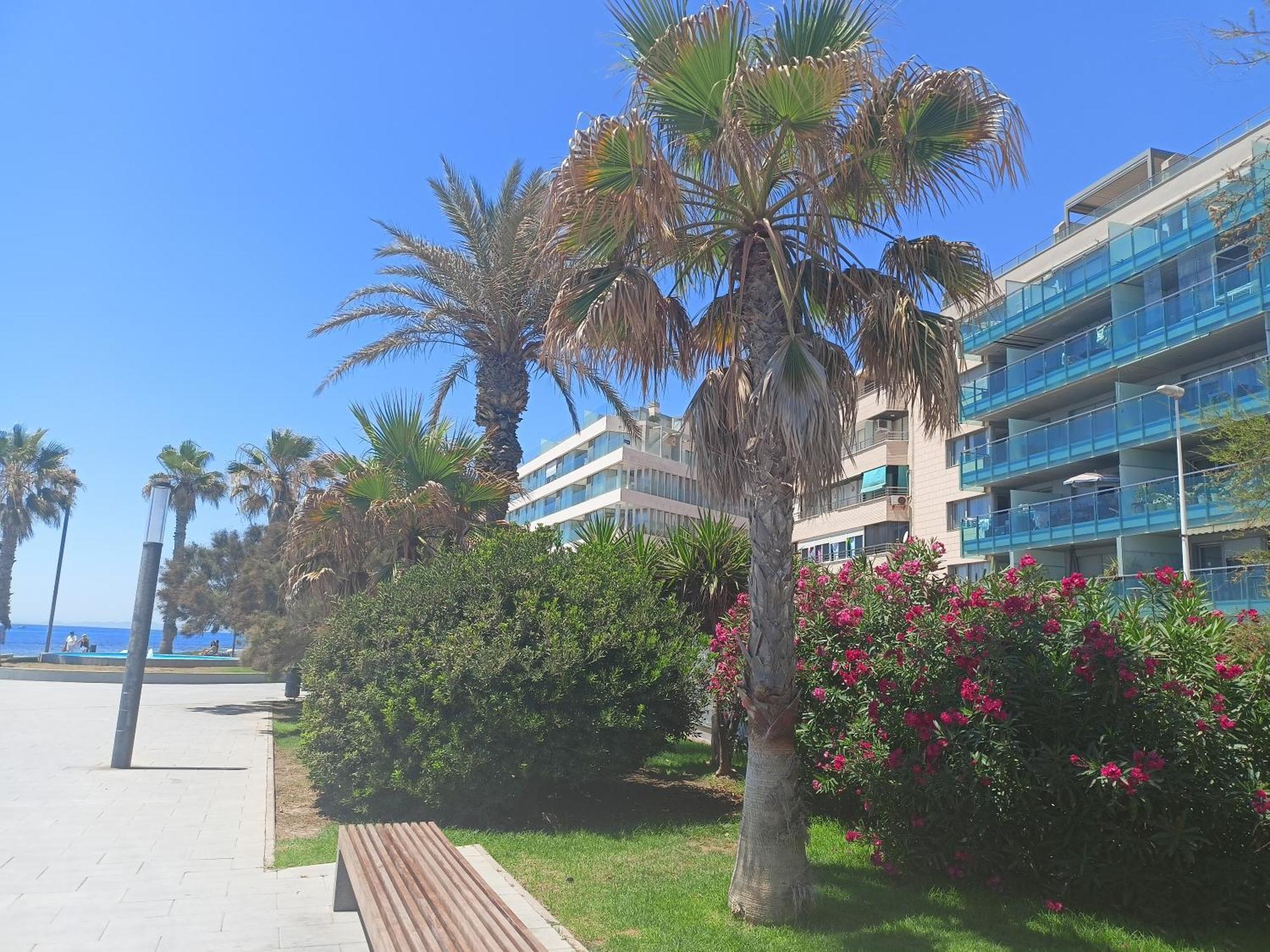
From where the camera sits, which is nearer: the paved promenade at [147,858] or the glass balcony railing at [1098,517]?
the paved promenade at [147,858]

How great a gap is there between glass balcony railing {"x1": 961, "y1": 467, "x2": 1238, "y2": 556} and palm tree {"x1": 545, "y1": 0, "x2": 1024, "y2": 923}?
1876 cm

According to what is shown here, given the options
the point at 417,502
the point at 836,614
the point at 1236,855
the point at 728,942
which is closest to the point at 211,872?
the point at 728,942

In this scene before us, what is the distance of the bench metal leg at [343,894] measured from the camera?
639cm

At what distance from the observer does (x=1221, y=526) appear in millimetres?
25094

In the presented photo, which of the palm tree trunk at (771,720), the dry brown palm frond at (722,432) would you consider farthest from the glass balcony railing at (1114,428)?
the palm tree trunk at (771,720)

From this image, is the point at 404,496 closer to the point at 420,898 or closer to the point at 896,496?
the point at 420,898

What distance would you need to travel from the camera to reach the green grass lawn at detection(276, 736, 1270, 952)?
596 cm

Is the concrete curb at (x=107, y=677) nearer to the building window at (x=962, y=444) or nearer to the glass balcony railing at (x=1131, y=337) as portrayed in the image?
the building window at (x=962, y=444)

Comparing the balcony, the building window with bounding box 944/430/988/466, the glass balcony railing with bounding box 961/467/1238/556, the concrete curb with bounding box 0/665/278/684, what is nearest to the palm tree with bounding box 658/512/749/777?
the balcony

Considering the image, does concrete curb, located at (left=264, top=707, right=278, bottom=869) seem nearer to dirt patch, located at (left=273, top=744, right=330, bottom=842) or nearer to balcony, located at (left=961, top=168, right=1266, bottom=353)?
dirt patch, located at (left=273, top=744, right=330, bottom=842)

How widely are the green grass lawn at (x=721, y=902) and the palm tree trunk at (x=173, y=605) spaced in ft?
141

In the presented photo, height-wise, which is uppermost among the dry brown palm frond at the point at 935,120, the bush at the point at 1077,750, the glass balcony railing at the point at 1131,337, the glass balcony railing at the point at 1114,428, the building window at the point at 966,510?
the glass balcony railing at the point at 1131,337

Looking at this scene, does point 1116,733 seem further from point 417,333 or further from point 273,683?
point 273,683

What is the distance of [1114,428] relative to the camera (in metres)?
29.6
